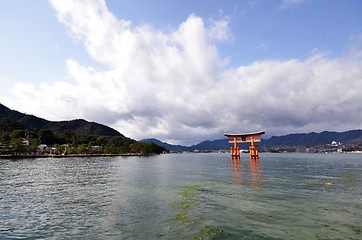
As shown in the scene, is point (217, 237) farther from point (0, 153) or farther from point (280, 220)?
point (0, 153)

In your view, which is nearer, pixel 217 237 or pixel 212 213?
pixel 217 237

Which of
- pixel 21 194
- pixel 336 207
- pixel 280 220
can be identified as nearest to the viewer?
pixel 280 220

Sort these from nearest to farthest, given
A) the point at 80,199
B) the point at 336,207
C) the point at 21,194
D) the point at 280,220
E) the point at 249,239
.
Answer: the point at 249,239, the point at 280,220, the point at 336,207, the point at 80,199, the point at 21,194

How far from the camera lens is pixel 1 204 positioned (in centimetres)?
1670

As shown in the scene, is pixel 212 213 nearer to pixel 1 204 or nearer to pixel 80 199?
pixel 80 199

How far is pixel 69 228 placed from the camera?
445 inches

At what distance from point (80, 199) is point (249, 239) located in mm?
16650

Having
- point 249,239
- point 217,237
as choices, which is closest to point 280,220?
point 249,239

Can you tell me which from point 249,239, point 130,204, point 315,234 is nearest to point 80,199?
point 130,204

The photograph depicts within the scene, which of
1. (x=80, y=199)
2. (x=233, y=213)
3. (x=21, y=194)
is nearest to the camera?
(x=233, y=213)

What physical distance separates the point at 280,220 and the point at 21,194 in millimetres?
26320

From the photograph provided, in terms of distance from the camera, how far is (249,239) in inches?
372

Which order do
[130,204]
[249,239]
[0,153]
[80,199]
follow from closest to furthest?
[249,239] → [130,204] → [80,199] → [0,153]

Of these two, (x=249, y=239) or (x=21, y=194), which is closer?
(x=249, y=239)
